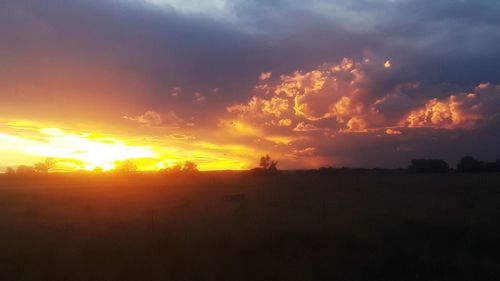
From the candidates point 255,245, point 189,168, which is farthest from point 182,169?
point 255,245

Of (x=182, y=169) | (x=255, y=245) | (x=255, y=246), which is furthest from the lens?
(x=182, y=169)

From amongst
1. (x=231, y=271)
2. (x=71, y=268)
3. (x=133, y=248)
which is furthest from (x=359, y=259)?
(x=71, y=268)

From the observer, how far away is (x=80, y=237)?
67.7 feet

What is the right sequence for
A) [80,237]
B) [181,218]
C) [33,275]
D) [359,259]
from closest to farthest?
1. [33,275]
2. [359,259]
3. [80,237]
4. [181,218]

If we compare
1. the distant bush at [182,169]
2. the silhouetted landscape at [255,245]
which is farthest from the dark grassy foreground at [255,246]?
the distant bush at [182,169]

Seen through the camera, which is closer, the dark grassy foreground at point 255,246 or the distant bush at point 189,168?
the dark grassy foreground at point 255,246

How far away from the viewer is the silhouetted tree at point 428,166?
108494 millimetres

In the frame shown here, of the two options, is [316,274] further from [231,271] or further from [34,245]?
[34,245]

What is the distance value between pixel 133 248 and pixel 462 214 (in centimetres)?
1679

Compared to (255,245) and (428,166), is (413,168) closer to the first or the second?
(428,166)

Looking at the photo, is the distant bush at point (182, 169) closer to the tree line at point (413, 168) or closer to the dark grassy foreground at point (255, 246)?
the tree line at point (413, 168)

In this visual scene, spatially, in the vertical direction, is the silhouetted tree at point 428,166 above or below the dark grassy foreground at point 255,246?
above

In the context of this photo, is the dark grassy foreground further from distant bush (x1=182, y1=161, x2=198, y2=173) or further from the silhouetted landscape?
distant bush (x1=182, y1=161, x2=198, y2=173)

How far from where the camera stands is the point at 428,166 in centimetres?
11056
